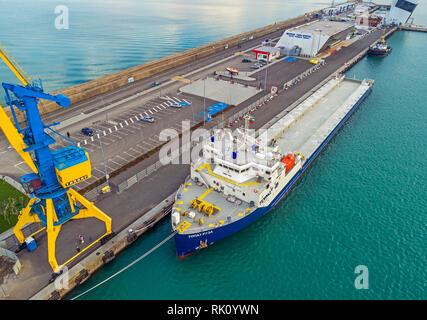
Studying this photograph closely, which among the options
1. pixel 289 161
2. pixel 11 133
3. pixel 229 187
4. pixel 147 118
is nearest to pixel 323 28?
pixel 147 118

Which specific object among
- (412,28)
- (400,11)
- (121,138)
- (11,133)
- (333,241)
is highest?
(400,11)

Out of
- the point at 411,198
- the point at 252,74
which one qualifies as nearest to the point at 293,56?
the point at 252,74

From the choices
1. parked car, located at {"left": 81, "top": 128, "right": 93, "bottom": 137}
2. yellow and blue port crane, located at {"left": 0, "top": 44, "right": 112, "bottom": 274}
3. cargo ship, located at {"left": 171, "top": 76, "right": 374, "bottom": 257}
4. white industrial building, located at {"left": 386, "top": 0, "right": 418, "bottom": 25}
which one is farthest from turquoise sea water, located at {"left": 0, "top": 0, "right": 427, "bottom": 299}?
white industrial building, located at {"left": 386, "top": 0, "right": 418, "bottom": 25}

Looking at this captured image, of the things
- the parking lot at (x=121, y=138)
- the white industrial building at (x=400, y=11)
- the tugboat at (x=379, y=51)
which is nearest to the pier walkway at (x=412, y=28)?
the white industrial building at (x=400, y=11)

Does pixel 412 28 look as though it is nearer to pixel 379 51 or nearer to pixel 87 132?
pixel 379 51

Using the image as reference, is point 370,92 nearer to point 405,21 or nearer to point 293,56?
point 293,56

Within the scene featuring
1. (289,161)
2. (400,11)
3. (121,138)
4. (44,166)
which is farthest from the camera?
(400,11)
